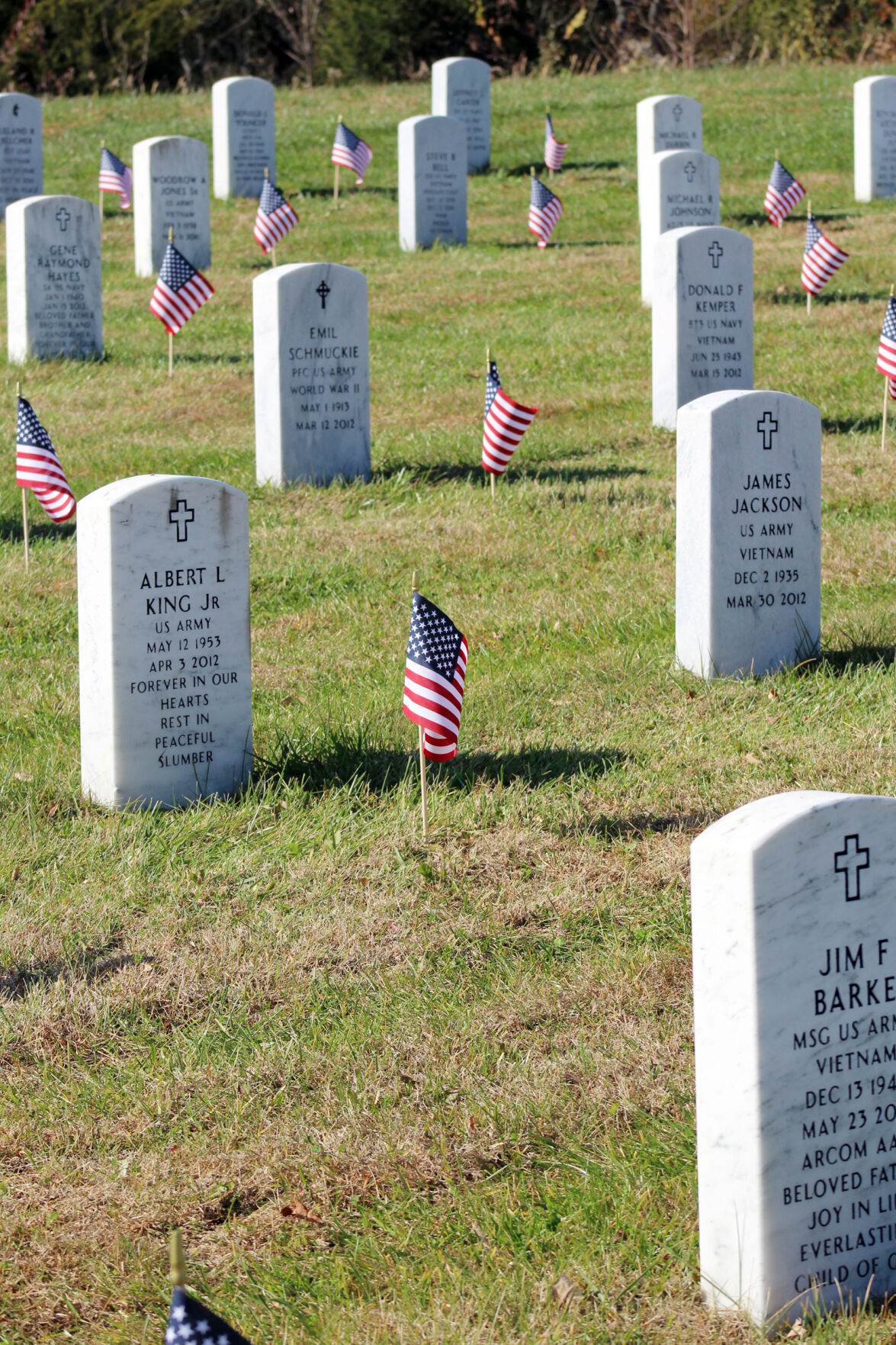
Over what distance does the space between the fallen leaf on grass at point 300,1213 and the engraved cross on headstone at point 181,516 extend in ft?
10.1

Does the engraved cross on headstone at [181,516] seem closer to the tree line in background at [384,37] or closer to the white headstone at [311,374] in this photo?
the white headstone at [311,374]

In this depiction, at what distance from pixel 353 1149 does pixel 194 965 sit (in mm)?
1117

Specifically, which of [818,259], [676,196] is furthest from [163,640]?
[676,196]

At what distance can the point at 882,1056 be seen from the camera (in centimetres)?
339

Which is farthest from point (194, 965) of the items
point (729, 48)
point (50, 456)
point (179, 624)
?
point (729, 48)

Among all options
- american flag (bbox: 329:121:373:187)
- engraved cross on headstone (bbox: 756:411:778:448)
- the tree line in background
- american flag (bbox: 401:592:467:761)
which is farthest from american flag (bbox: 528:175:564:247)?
the tree line in background

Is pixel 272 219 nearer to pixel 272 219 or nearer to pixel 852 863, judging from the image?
pixel 272 219

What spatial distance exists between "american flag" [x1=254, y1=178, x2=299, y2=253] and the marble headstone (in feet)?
15.3

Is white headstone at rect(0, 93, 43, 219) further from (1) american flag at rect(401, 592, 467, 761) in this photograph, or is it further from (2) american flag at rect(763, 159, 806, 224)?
(1) american flag at rect(401, 592, 467, 761)

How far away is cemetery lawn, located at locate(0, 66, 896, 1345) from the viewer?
3.55 m

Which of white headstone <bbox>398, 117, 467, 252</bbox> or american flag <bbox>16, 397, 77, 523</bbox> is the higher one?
white headstone <bbox>398, 117, 467, 252</bbox>

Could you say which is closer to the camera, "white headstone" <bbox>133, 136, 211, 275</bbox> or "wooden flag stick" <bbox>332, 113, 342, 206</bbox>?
"white headstone" <bbox>133, 136, 211, 275</bbox>

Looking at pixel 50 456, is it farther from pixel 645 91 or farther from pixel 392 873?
pixel 645 91

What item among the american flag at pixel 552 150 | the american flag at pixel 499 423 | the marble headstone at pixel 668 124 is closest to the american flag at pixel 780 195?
the marble headstone at pixel 668 124
